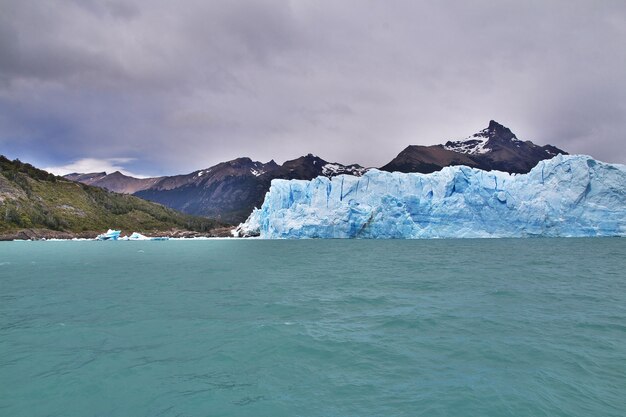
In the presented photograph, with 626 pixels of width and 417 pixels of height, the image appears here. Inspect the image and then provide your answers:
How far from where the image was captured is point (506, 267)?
29.9m

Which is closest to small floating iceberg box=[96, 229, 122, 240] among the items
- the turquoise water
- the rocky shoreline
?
the rocky shoreline

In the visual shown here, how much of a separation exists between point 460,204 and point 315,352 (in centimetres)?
7382

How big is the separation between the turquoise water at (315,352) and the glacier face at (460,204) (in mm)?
61260

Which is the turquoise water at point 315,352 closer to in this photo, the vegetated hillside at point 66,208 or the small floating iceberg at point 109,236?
the small floating iceberg at point 109,236

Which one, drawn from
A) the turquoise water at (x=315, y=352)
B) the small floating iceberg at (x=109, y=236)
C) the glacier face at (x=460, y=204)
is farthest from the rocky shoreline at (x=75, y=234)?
the turquoise water at (x=315, y=352)

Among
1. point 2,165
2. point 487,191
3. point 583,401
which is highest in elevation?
point 2,165

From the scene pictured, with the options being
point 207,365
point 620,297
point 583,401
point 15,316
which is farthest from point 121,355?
point 620,297

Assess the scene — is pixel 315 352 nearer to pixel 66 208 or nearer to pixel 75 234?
pixel 75 234

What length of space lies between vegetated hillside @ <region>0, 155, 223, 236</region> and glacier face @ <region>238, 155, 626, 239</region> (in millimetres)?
72411

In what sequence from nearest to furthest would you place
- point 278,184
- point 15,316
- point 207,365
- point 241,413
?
point 241,413, point 207,365, point 15,316, point 278,184

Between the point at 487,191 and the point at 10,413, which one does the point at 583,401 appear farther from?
the point at 487,191

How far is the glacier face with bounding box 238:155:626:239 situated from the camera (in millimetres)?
73250

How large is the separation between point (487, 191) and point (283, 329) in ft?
258

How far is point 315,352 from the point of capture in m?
10.6
